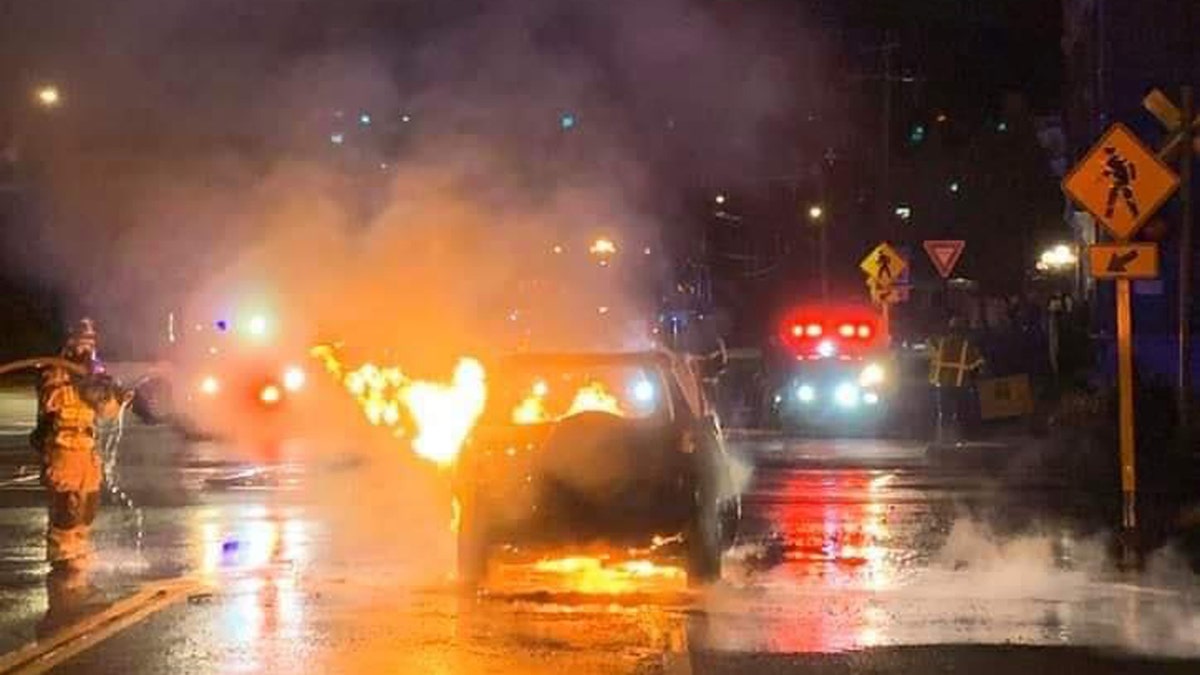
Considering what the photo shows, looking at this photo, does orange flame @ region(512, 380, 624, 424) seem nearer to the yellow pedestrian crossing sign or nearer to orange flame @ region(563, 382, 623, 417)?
orange flame @ region(563, 382, 623, 417)

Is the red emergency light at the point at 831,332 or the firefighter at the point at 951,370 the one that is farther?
the red emergency light at the point at 831,332

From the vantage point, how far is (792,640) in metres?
10.2

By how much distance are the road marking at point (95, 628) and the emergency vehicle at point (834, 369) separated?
66.8 ft

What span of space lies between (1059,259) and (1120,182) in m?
31.5

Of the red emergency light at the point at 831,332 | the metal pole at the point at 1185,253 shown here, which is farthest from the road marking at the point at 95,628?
the red emergency light at the point at 831,332

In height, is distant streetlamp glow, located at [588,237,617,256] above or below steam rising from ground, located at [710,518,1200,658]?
above

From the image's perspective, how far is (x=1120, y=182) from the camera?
15242 millimetres

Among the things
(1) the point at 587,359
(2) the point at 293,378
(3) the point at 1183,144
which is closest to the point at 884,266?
(2) the point at 293,378

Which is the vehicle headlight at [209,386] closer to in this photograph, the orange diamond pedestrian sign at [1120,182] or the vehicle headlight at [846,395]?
the vehicle headlight at [846,395]

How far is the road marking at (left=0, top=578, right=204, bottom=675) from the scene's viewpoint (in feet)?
31.7

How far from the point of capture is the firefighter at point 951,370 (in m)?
27.7

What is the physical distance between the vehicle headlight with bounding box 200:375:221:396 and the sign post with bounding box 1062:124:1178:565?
2024 centimetres

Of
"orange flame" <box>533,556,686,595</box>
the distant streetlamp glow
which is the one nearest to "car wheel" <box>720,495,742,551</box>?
"orange flame" <box>533,556,686,595</box>

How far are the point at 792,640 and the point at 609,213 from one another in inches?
919
